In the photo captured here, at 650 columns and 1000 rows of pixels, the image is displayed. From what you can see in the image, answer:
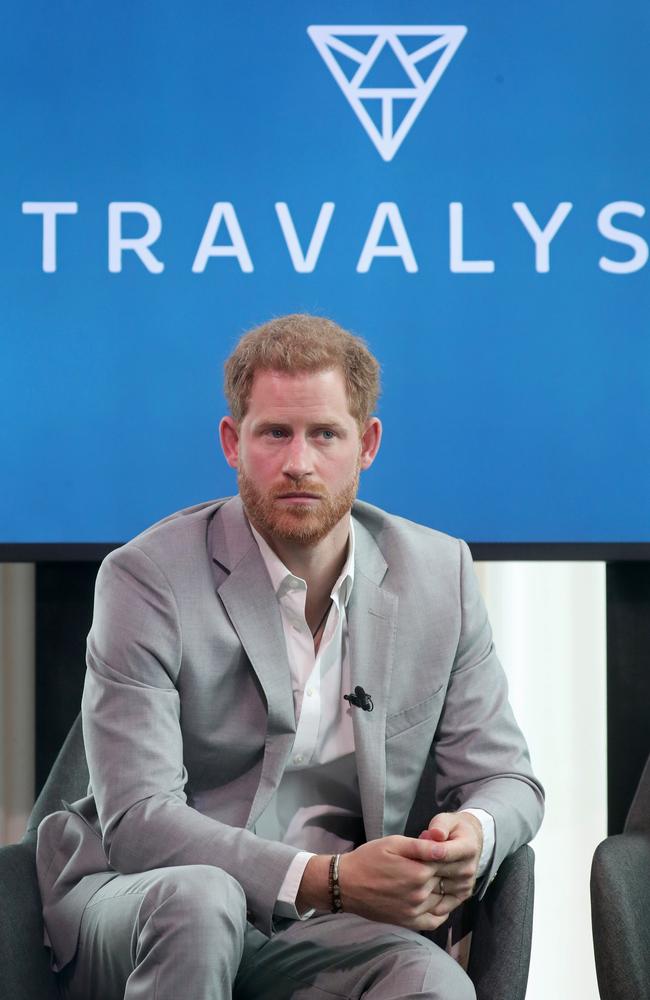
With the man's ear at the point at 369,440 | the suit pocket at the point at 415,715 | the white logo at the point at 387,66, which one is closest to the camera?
the suit pocket at the point at 415,715

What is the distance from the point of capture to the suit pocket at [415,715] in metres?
2.36

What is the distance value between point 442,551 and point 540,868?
52.8 inches

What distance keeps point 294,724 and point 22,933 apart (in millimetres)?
606

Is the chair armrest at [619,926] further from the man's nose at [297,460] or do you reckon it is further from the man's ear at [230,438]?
the man's ear at [230,438]

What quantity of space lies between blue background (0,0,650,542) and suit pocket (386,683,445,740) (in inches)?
29.5

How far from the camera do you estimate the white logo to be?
3072mm

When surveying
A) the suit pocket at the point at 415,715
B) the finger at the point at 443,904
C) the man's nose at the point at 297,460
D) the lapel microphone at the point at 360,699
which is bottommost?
the finger at the point at 443,904

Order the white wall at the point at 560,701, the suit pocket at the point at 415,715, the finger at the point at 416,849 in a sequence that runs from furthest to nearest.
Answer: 1. the white wall at the point at 560,701
2. the suit pocket at the point at 415,715
3. the finger at the point at 416,849

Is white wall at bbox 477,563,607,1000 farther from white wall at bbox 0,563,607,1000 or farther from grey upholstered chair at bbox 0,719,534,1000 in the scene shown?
grey upholstered chair at bbox 0,719,534,1000

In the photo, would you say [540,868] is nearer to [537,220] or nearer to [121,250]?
[537,220]

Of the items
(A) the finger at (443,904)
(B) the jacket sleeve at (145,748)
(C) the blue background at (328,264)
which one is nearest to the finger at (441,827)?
(A) the finger at (443,904)

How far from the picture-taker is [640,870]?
2.45m

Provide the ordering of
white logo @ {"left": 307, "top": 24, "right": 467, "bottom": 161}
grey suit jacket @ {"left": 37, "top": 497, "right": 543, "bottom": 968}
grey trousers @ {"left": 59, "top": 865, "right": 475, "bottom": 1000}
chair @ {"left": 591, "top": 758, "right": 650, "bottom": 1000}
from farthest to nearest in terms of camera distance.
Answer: white logo @ {"left": 307, "top": 24, "right": 467, "bottom": 161}
chair @ {"left": 591, "top": 758, "right": 650, "bottom": 1000}
grey suit jacket @ {"left": 37, "top": 497, "right": 543, "bottom": 968}
grey trousers @ {"left": 59, "top": 865, "right": 475, "bottom": 1000}

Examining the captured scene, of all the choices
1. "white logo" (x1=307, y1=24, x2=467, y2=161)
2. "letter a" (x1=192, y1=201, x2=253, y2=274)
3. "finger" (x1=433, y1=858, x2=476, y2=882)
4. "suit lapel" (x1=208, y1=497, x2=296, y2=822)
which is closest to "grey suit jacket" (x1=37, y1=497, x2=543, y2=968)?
"suit lapel" (x1=208, y1=497, x2=296, y2=822)
